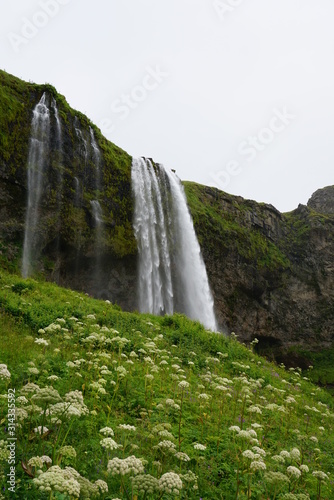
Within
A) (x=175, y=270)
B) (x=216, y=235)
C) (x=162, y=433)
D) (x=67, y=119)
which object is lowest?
(x=162, y=433)

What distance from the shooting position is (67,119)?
2619 cm

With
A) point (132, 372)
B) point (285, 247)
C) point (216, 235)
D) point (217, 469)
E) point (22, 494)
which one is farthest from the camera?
point (285, 247)

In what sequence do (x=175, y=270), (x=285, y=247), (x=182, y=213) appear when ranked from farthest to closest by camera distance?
(x=285, y=247) → (x=182, y=213) → (x=175, y=270)

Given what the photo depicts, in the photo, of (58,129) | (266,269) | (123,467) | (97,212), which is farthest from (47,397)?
(266,269)

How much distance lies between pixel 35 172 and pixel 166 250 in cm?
1266

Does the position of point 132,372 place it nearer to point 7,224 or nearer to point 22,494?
point 22,494

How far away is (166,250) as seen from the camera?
Answer: 30750mm

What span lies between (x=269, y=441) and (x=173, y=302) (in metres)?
23.6

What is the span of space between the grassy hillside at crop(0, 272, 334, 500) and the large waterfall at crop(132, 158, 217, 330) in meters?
16.4

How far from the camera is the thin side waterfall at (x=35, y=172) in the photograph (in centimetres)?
2259

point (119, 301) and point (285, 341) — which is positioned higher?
point (119, 301)

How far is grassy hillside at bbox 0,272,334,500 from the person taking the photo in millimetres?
3080

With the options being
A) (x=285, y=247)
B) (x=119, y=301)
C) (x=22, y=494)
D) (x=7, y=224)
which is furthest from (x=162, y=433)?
(x=285, y=247)

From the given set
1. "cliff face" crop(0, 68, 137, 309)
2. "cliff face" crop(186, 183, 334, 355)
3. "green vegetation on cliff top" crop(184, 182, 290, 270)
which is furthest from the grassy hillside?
"cliff face" crop(186, 183, 334, 355)
